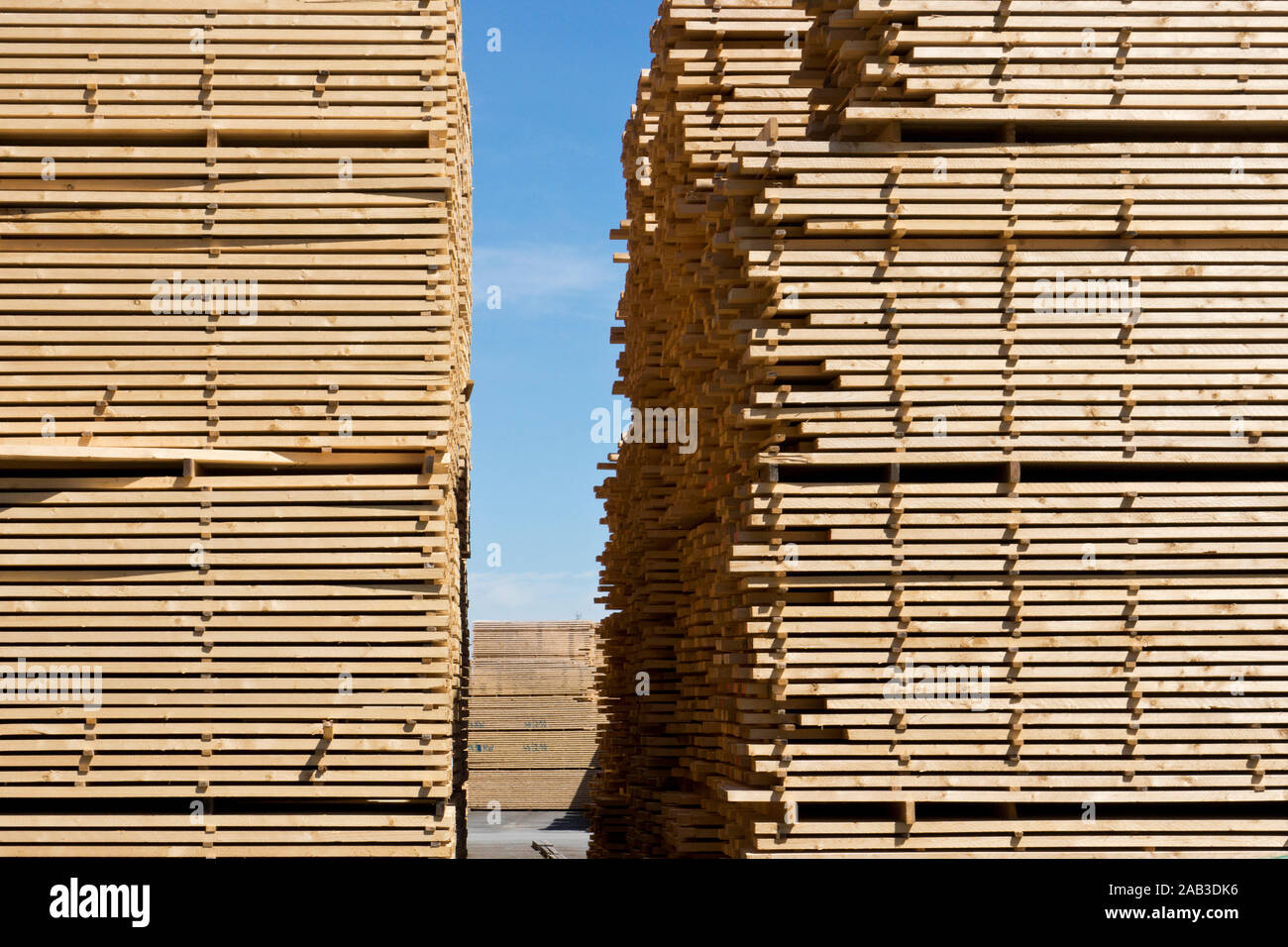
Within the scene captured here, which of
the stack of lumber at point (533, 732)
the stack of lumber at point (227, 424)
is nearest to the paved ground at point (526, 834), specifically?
the stack of lumber at point (533, 732)

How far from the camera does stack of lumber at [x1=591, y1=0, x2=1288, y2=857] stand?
7699 millimetres

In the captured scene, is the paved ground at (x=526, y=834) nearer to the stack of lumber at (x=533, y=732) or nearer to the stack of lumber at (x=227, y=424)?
the stack of lumber at (x=533, y=732)

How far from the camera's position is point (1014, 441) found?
7863mm

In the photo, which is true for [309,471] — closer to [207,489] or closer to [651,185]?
[207,489]

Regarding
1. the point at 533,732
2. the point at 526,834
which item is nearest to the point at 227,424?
the point at 526,834

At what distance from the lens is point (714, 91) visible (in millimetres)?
10109

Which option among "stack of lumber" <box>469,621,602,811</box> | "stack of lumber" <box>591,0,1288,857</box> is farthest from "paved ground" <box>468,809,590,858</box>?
"stack of lumber" <box>591,0,1288,857</box>

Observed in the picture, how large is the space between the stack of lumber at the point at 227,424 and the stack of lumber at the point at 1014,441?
202 cm

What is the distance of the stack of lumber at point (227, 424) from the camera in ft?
26.2

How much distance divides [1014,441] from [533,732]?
17894mm

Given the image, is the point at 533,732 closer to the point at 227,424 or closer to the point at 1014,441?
the point at 227,424

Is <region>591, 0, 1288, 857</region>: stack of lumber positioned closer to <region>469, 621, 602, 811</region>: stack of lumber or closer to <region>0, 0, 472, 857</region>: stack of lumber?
<region>0, 0, 472, 857</region>: stack of lumber

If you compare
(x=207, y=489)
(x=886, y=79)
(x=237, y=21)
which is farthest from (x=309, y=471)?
(x=886, y=79)

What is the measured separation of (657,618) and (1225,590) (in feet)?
18.7
